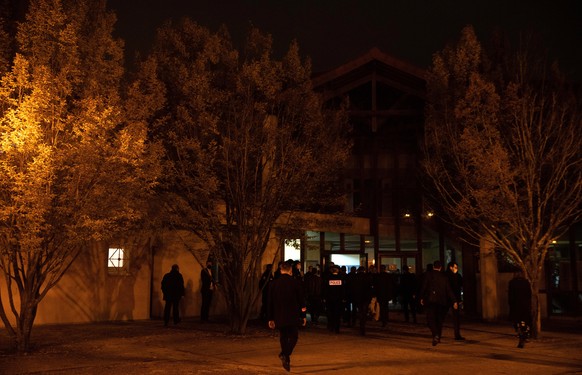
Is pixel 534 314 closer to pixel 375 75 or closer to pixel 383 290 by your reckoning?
pixel 383 290

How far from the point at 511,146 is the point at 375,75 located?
10192 mm

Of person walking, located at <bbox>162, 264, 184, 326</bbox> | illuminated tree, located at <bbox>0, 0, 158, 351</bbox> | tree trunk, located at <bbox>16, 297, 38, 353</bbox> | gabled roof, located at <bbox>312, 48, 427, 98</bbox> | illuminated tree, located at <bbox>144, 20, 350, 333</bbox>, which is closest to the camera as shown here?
illuminated tree, located at <bbox>0, 0, 158, 351</bbox>

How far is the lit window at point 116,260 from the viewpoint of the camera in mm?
17953

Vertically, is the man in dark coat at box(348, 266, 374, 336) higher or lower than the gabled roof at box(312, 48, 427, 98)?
lower

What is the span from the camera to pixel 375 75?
25.2 m

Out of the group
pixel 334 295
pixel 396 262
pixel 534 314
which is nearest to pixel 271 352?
pixel 334 295

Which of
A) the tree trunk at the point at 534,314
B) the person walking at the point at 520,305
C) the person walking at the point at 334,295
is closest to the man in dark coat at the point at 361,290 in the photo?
the person walking at the point at 334,295

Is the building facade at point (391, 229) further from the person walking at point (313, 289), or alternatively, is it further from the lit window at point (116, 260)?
the person walking at point (313, 289)

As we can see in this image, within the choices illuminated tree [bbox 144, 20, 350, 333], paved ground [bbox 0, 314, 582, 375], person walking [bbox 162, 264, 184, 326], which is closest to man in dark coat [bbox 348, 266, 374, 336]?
paved ground [bbox 0, 314, 582, 375]

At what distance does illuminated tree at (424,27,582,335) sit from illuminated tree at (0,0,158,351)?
792cm

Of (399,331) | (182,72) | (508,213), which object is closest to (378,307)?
(399,331)

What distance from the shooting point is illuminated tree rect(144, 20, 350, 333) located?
1439cm

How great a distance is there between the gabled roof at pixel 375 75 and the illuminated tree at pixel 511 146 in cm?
626

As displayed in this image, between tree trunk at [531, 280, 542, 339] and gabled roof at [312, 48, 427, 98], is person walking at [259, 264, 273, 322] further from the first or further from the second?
gabled roof at [312, 48, 427, 98]
